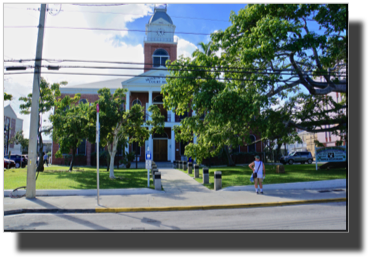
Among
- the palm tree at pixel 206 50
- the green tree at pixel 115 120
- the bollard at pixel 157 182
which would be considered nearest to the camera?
the bollard at pixel 157 182

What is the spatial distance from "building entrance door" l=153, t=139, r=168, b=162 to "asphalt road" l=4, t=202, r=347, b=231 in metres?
24.4

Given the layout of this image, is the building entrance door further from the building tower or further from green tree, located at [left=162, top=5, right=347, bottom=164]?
green tree, located at [left=162, top=5, right=347, bottom=164]

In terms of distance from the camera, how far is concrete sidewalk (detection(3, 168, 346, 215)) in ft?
27.0

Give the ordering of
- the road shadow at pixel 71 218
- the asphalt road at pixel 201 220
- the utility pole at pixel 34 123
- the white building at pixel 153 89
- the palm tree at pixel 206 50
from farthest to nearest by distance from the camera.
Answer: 1. the white building at pixel 153 89
2. the palm tree at pixel 206 50
3. the utility pole at pixel 34 123
4. the road shadow at pixel 71 218
5. the asphalt road at pixel 201 220

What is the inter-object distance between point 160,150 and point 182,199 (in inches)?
907

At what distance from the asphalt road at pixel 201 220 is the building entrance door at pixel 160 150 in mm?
24370

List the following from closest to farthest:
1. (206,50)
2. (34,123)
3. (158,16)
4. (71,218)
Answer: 1. (71,218)
2. (34,123)
3. (206,50)
4. (158,16)

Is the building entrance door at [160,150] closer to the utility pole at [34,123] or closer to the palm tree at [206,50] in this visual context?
the palm tree at [206,50]

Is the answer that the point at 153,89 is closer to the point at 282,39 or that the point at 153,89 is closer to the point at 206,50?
the point at 206,50

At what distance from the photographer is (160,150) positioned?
106 ft

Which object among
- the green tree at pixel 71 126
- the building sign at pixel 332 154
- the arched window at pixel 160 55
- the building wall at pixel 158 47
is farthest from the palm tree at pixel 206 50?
the arched window at pixel 160 55

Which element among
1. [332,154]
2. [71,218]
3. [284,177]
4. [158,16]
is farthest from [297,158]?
[71,218]

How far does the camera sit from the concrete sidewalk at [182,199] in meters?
8.23

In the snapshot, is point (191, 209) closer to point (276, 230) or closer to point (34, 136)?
point (276, 230)
